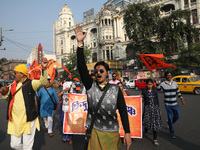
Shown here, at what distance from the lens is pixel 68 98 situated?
4.45 metres

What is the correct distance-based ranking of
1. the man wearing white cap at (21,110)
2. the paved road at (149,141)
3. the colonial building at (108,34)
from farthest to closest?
the colonial building at (108,34)
the paved road at (149,141)
the man wearing white cap at (21,110)

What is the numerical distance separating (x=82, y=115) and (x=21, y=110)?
1.96m

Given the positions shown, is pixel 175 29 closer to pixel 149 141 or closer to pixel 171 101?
pixel 171 101

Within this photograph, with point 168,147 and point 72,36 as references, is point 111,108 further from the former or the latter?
point 72,36

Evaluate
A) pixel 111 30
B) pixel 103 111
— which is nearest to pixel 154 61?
pixel 103 111

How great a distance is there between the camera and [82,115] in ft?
14.2

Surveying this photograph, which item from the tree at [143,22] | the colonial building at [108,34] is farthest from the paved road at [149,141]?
the colonial building at [108,34]

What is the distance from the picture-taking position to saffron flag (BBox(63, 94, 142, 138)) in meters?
4.16

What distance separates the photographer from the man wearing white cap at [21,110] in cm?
267

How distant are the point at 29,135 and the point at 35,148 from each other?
1.45m

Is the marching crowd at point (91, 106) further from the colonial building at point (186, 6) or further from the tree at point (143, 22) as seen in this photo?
the colonial building at point (186, 6)

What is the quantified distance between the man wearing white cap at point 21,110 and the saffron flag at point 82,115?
158 centimetres

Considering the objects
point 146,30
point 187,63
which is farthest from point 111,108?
point 187,63

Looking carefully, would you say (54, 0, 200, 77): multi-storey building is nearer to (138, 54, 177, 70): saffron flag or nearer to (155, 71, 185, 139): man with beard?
(138, 54, 177, 70): saffron flag
